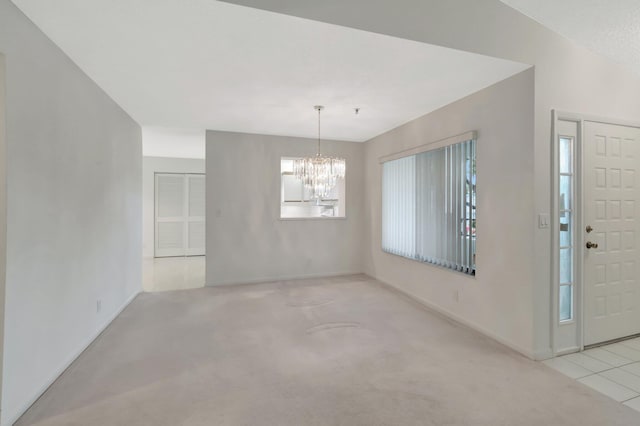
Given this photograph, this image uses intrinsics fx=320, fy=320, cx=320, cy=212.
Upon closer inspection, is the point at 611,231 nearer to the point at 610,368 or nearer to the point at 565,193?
the point at 565,193

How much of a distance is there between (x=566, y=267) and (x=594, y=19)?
1968 mm

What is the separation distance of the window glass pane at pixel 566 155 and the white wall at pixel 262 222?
3380 mm

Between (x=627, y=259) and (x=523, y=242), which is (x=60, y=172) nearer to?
(x=523, y=242)

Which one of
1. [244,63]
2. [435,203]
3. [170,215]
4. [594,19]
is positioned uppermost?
[594,19]

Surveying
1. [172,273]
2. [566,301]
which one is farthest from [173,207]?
[566,301]

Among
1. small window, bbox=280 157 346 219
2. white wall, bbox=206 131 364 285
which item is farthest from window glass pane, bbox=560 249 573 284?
small window, bbox=280 157 346 219

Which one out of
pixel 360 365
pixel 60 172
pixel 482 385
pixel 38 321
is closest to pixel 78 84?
pixel 60 172

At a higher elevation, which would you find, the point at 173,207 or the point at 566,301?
the point at 173,207

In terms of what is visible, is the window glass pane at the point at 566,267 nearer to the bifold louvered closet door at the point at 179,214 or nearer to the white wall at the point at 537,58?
the white wall at the point at 537,58

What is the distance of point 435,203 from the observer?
3.96 m

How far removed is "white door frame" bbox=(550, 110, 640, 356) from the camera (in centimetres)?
275

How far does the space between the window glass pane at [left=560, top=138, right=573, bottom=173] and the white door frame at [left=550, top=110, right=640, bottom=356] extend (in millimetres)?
50

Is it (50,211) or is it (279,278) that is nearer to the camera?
(50,211)

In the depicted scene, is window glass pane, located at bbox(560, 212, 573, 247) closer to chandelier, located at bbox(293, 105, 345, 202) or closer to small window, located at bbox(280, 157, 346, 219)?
chandelier, located at bbox(293, 105, 345, 202)
